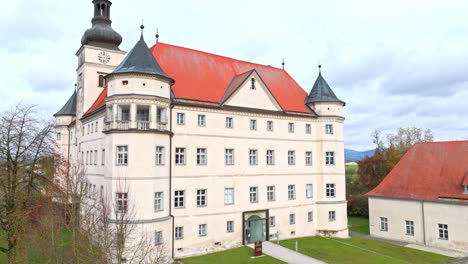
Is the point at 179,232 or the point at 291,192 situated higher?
the point at 291,192

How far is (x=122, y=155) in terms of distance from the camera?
22.1 metres

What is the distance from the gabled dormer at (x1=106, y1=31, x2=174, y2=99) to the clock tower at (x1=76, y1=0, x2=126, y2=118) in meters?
10.4

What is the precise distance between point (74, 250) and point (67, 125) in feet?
90.8

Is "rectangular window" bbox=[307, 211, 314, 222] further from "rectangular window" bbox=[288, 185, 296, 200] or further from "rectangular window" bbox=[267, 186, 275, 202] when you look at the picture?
"rectangular window" bbox=[267, 186, 275, 202]

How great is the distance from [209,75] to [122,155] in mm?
10462

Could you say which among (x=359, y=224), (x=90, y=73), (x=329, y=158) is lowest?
(x=359, y=224)

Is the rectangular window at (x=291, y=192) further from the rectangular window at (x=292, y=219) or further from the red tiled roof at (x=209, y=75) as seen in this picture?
the red tiled roof at (x=209, y=75)

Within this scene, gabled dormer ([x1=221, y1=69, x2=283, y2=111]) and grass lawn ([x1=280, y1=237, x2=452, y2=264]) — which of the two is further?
gabled dormer ([x1=221, y1=69, x2=283, y2=111])

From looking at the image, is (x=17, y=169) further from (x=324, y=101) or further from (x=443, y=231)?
(x=443, y=231)

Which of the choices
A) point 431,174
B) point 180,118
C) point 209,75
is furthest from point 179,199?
point 431,174

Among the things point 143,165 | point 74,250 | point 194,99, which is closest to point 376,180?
point 194,99

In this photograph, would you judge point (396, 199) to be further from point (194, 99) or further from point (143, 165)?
point (143, 165)

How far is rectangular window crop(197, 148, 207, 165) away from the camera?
25.8 meters

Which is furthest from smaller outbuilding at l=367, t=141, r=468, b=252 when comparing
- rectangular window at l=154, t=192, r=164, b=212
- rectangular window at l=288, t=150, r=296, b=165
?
rectangular window at l=154, t=192, r=164, b=212
